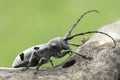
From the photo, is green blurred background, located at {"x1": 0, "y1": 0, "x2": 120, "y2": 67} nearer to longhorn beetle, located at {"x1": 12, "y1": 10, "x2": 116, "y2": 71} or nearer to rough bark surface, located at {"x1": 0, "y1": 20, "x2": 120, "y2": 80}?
longhorn beetle, located at {"x1": 12, "y1": 10, "x2": 116, "y2": 71}

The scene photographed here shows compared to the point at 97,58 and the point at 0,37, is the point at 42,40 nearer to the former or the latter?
the point at 0,37

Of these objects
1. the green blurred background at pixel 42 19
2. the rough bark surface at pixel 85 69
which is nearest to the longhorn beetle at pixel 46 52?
the rough bark surface at pixel 85 69

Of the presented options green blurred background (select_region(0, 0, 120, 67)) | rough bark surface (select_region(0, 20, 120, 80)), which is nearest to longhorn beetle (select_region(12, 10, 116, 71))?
rough bark surface (select_region(0, 20, 120, 80))

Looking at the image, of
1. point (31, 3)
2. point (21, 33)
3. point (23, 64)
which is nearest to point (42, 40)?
point (21, 33)

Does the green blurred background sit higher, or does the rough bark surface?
the green blurred background

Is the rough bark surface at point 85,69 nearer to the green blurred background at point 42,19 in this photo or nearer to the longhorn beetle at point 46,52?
the longhorn beetle at point 46,52
